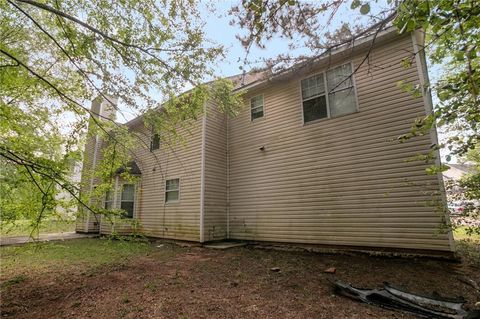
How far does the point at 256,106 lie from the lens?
9.22 meters

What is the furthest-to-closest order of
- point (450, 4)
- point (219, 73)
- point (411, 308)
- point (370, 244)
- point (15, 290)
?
point (370, 244), point (219, 73), point (15, 290), point (411, 308), point (450, 4)

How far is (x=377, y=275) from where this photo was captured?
459 cm

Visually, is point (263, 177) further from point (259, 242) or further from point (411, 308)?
point (411, 308)

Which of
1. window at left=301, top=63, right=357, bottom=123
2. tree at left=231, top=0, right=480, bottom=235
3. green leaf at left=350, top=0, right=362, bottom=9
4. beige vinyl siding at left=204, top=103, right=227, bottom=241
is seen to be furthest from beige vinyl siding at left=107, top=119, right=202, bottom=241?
green leaf at left=350, top=0, right=362, bottom=9

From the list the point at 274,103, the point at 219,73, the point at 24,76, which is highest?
the point at 274,103

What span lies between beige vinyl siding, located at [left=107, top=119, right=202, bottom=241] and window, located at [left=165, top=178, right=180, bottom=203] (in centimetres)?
18

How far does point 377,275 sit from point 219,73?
5.34 meters

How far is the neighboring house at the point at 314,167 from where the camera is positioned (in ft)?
19.5

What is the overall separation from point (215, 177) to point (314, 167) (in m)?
3.67

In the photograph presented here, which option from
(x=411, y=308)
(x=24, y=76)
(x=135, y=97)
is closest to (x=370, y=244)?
(x=411, y=308)

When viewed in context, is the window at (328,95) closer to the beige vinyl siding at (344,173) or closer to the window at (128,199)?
the beige vinyl siding at (344,173)

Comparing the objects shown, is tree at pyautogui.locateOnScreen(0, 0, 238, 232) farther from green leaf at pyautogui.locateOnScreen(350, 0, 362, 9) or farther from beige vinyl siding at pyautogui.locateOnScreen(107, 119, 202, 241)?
green leaf at pyautogui.locateOnScreen(350, 0, 362, 9)

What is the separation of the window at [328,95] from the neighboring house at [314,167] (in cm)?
3

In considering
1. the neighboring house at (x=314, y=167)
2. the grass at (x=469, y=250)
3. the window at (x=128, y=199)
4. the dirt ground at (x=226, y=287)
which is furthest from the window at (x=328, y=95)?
the window at (x=128, y=199)
